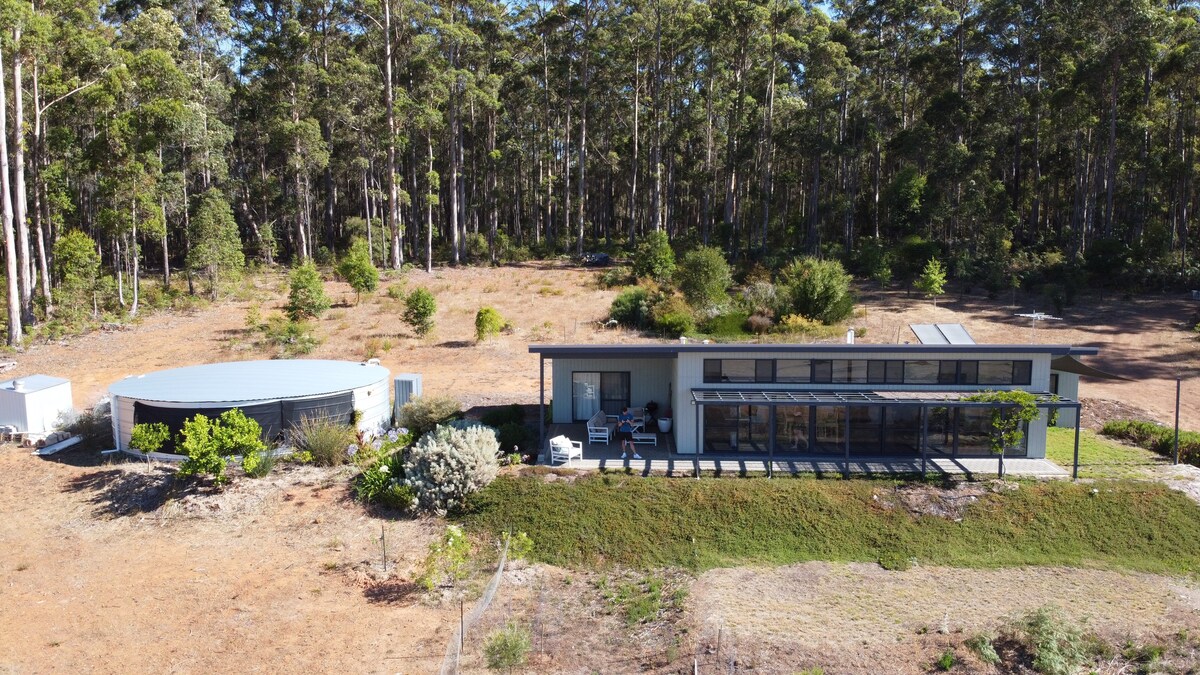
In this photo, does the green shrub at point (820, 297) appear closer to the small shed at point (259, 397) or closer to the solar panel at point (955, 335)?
the solar panel at point (955, 335)

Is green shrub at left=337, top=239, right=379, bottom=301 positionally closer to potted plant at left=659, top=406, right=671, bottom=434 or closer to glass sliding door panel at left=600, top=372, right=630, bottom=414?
glass sliding door panel at left=600, top=372, right=630, bottom=414

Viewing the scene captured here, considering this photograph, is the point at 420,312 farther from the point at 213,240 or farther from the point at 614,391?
the point at 614,391

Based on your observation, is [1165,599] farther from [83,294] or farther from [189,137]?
[189,137]

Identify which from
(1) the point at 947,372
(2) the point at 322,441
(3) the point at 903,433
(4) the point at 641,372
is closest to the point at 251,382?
(2) the point at 322,441

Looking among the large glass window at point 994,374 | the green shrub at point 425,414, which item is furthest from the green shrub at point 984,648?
the green shrub at point 425,414

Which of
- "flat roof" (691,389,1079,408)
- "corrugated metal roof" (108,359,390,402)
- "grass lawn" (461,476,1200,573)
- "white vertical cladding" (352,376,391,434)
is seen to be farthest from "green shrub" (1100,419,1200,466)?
"corrugated metal roof" (108,359,390,402)
